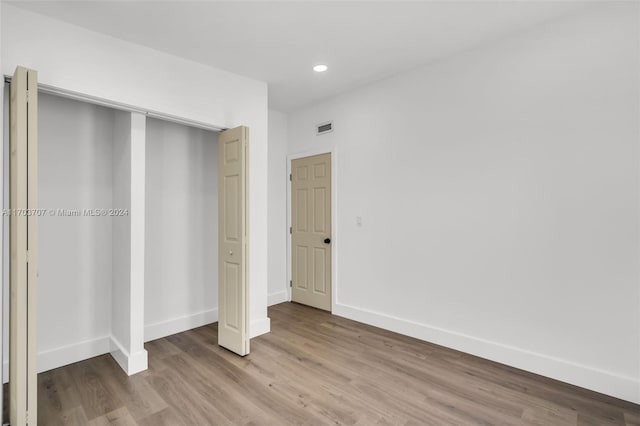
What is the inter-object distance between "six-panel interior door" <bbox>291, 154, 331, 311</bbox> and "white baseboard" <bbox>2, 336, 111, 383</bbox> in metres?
2.41

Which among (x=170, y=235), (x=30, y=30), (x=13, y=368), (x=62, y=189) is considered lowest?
(x=13, y=368)

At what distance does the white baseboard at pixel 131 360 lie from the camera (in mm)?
2852

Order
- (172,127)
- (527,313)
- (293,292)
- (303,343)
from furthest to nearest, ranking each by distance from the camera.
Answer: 1. (293,292)
2. (172,127)
3. (303,343)
4. (527,313)

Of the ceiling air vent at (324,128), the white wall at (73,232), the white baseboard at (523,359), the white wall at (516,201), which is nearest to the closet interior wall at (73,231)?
the white wall at (73,232)

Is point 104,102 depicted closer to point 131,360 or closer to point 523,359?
point 131,360

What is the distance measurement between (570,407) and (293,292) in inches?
135

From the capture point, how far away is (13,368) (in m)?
2.00

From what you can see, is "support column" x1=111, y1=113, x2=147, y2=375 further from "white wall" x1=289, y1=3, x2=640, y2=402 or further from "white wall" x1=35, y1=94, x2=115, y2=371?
"white wall" x1=289, y1=3, x2=640, y2=402

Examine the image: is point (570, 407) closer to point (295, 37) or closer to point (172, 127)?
point (295, 37)

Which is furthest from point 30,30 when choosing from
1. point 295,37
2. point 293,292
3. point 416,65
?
point 293,292

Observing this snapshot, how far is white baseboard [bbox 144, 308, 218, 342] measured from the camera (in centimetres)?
357

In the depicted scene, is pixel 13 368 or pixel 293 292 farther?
pixel 293 292

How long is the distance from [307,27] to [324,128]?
1814 mm

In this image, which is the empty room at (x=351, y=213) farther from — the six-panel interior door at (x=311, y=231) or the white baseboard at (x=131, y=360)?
the six-panel interior door at (x=311, y=231)
